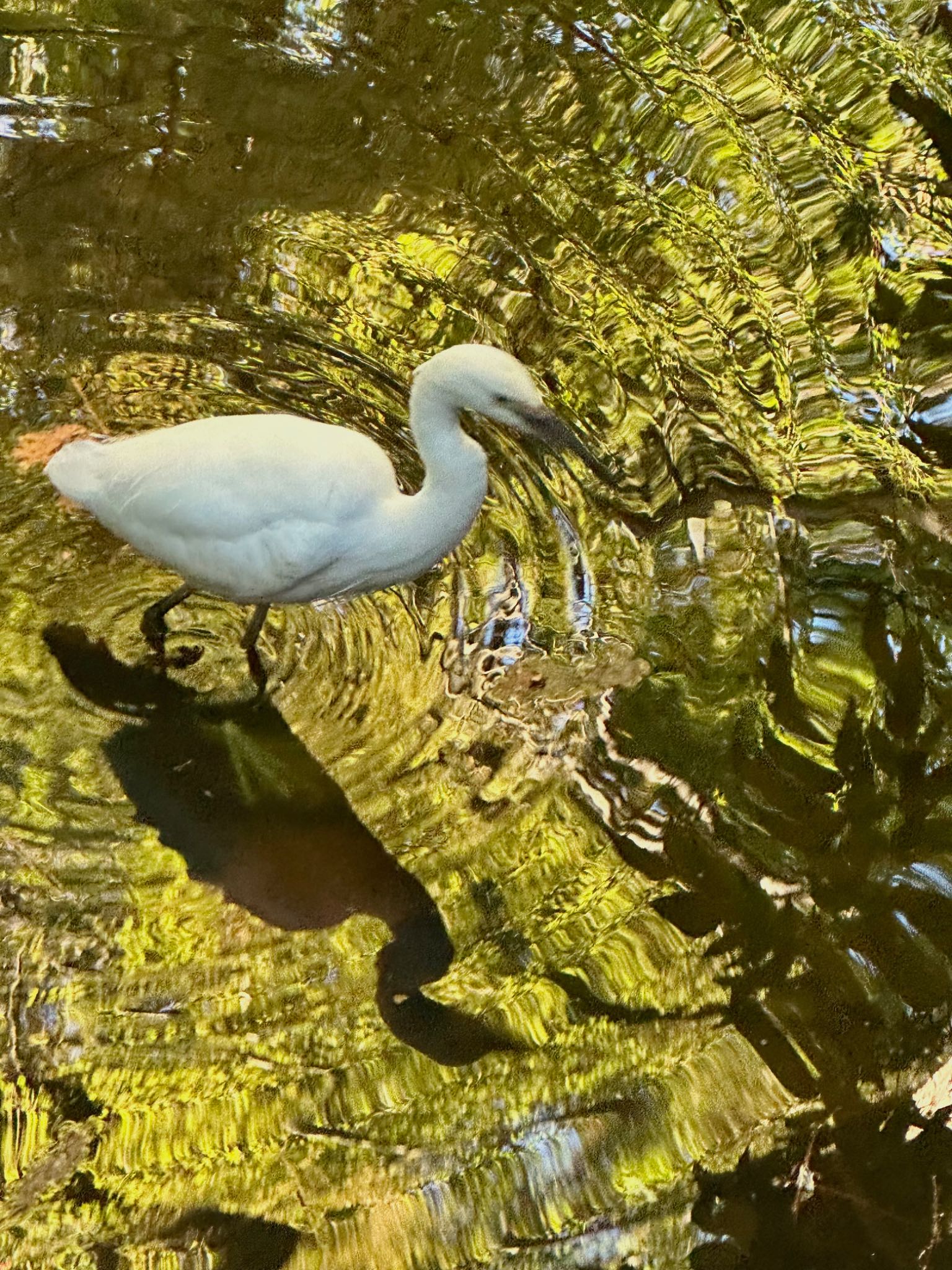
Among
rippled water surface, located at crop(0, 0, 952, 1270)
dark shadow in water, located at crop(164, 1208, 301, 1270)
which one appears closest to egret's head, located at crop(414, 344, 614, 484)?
rippled water surface, located at crop(0, 0, 952, 1270)

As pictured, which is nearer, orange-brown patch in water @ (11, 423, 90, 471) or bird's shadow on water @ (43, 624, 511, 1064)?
bird's shadow on water @ (43, 624, 511, 1064)

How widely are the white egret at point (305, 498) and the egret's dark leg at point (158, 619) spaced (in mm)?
222

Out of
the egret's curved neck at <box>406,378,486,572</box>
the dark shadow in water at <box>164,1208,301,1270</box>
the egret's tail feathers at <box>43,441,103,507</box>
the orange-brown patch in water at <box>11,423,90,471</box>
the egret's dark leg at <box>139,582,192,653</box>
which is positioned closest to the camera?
the dark shadow in water at <box>164,1208,301,1270</box>

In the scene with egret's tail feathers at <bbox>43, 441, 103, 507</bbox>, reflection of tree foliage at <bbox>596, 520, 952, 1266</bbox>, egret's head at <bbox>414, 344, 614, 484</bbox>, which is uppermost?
egret's head at <bbox>414, 344, 614, 484</bbox>

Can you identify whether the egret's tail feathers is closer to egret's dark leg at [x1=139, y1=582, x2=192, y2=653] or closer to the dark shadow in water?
egret's dark leg at [x1=139, y1=582, x2=192, y2=653]

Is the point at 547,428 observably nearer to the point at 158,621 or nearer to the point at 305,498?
the point at 305,498

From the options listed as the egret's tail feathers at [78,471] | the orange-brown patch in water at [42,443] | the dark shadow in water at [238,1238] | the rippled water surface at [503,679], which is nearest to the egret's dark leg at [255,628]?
the rippled water surface at [503,679]

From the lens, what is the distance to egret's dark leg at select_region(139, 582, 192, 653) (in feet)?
8.46

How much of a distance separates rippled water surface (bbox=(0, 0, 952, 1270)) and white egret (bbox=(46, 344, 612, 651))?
1.18ft

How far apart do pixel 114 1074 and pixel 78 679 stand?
880mm

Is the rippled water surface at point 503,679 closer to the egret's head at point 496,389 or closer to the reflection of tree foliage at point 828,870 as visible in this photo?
the reflection of tree foliage at point 828,870

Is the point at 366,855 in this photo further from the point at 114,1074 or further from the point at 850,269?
the point at 850,269

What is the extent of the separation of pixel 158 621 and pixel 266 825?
0.53 m

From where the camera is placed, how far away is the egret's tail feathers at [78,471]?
2.44 meters
